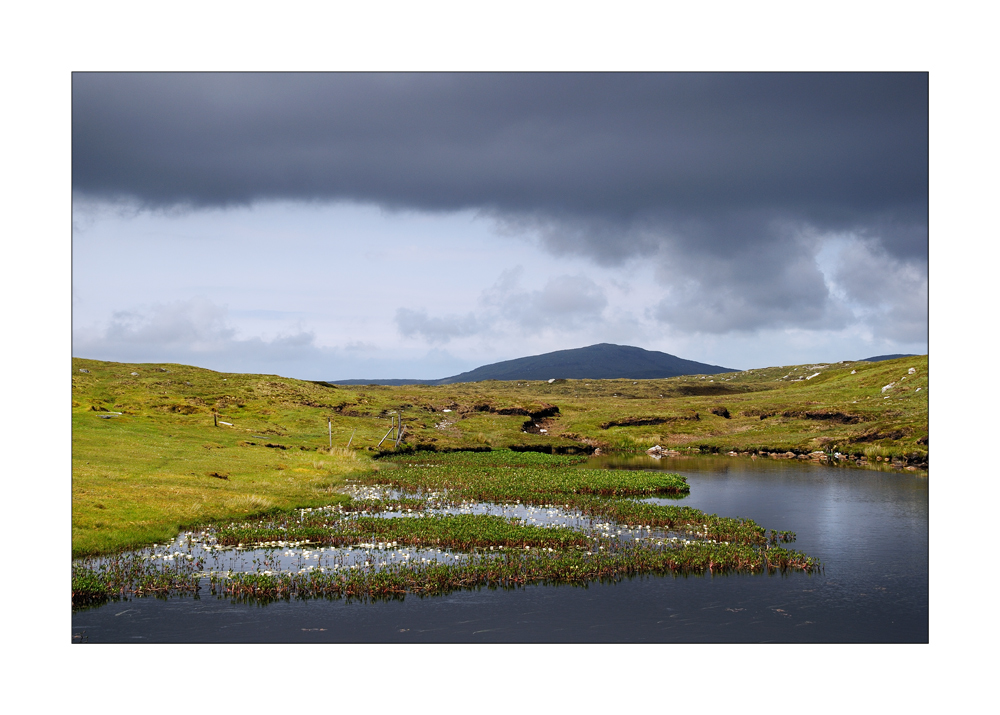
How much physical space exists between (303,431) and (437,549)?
4935cm

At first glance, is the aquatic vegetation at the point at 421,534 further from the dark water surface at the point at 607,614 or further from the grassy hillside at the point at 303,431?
the dark water surface at the point at 607,614

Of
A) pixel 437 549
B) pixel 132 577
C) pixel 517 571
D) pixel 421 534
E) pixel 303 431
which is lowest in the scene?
pixel 437 549

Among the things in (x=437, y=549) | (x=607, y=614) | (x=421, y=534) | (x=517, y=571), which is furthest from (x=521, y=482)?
(x=607, y=614)

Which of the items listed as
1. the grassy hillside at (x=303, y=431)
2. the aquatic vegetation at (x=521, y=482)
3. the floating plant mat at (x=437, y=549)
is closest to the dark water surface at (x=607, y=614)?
the floating plant mat at (x=437, y=549)

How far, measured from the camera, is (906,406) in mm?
81750

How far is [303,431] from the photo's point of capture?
247ft

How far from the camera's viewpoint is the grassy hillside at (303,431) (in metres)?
38.1

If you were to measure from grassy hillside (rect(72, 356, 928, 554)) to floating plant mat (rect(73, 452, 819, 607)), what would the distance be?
4.38m

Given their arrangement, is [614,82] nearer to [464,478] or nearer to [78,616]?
[78,616]

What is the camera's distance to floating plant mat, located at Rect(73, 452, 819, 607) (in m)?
24.0

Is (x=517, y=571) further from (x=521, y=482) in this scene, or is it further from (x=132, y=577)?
(x=521, y=482)

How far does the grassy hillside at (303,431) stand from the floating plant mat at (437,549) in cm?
438

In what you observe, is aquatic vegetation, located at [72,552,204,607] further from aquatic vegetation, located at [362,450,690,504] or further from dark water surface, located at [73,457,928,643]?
aquatic vegetation, located at [362,450,690,504]

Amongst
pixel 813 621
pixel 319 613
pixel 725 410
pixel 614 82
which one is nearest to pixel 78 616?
pixel 319 613
